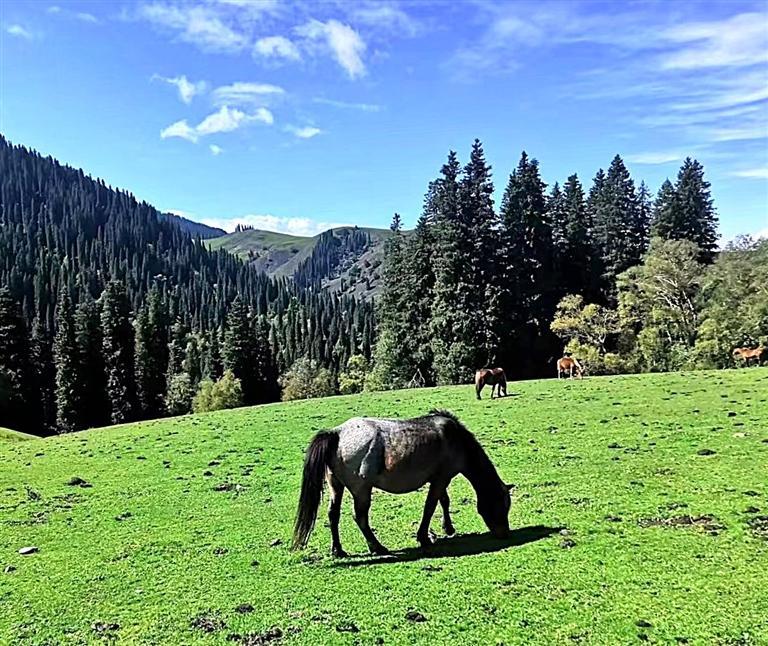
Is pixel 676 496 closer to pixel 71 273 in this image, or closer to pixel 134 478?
pixel 134 478

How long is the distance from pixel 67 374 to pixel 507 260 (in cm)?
4618

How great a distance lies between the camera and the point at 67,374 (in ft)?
202

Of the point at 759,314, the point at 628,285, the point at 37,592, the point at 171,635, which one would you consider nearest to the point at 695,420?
the point at 171,635

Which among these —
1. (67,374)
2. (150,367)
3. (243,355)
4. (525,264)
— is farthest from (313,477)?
(150,367)

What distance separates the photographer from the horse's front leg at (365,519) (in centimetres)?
969

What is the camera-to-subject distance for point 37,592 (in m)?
9.24

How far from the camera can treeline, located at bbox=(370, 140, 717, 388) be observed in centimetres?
4797

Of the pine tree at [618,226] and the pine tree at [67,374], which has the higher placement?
the pine tree at [618,226]

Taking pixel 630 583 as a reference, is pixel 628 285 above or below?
above

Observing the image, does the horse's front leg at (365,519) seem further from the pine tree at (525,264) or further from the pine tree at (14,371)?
the pine tree at (14,371)

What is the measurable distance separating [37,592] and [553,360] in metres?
46.7

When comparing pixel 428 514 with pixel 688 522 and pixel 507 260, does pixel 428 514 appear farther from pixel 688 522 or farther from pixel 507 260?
pixel 507 260

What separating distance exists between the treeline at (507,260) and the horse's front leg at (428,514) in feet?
119

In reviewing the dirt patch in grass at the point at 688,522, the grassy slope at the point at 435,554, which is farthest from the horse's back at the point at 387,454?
the dirt patch in grass at the point at 688,522
